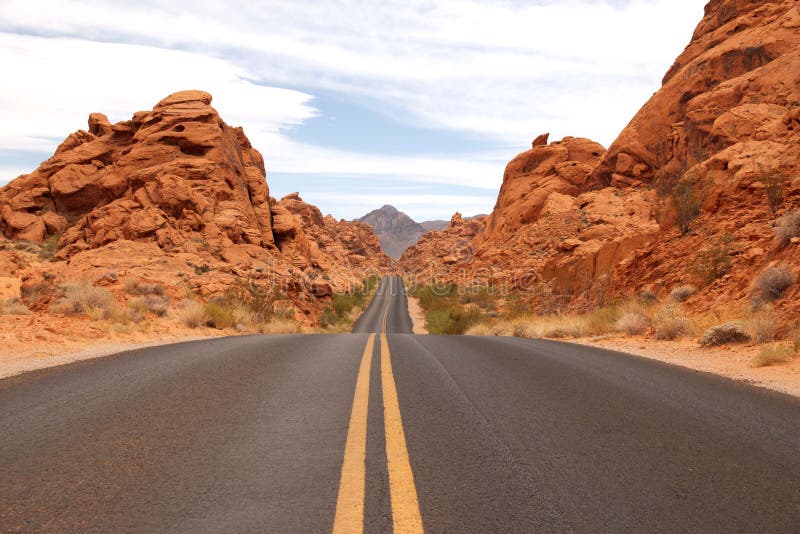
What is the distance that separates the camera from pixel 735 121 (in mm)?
30281

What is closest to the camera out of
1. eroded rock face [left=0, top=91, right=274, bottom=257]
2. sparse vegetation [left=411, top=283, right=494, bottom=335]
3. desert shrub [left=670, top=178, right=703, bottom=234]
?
desert shrub [left=670, top=178, right=703, bottom=234]

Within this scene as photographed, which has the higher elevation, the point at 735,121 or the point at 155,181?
the point at 735,121

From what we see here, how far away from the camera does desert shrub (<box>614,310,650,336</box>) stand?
42.5 ft

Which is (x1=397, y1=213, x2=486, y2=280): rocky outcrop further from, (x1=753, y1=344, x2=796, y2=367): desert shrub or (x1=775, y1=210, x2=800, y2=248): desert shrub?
(x1=753, y1=344, x2=796, y2=367): desert shrub

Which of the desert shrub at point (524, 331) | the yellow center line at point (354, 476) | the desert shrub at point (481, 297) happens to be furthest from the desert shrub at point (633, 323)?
the desert shrub at point (481, 297)

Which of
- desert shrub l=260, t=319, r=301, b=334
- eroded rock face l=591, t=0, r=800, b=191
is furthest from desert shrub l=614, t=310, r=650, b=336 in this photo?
desert shrub l=260, t=319, r=301, b=334

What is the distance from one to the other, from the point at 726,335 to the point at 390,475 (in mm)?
9176

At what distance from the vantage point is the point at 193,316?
1570 cm

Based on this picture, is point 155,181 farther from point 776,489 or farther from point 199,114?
point 776,489

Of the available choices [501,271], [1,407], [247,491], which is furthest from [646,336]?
[501,271]

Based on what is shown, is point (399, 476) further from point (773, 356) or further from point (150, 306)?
point (150, 306)

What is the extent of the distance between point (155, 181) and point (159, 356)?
3201cm

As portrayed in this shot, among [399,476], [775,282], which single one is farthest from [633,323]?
[399,476]

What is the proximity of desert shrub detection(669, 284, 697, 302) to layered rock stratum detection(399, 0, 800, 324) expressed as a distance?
0.40 m
